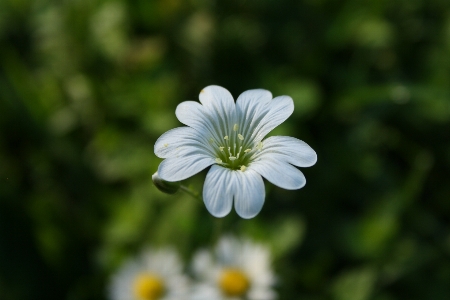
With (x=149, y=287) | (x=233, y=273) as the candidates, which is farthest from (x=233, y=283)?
(x=149, y=287)

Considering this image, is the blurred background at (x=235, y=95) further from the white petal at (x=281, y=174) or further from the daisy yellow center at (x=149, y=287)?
the white petal at (x=281, y=174)

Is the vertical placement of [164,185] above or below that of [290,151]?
below

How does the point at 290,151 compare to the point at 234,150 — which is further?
the point at 234,150

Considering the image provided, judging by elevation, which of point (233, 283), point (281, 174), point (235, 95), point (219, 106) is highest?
point (235, 95)

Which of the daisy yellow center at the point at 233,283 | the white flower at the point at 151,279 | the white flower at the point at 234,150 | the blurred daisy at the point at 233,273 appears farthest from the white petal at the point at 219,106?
the white flower at the point at 151,279

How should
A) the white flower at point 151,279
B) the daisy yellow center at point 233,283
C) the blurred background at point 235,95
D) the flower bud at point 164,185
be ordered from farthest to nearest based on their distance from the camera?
the blurred background at point 235,95 < the white flower at point 151,279 < the daisy yellow center at point 233,283 < the flower bud at point 164,185

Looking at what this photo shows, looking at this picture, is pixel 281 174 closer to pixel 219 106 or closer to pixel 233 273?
pixel 219 106

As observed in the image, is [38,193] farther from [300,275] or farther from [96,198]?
[300,275]
